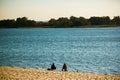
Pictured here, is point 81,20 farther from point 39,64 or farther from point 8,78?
point 8,78

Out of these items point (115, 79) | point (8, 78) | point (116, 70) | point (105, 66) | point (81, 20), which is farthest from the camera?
point (81, 20)

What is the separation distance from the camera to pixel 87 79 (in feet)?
50.6

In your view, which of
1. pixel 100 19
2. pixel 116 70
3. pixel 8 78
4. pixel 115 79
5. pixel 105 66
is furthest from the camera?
pixel 100 19

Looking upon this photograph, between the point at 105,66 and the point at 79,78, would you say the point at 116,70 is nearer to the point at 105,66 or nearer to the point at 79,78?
the point at 105,66

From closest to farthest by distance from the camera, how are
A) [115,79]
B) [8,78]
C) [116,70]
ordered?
[8,78] < [115,79] < [116,70]

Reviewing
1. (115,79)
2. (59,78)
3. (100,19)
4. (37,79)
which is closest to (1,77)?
(37,79)

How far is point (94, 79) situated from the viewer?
15.5m

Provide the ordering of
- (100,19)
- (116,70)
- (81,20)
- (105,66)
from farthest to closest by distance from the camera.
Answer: (81,20) < (100,19) < (105,66) < (116,70)

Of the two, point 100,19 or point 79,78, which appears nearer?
point 79,78

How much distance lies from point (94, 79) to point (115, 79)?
139 cm

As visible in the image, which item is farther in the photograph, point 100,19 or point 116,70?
point 100,19

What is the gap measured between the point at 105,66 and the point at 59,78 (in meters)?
13.8

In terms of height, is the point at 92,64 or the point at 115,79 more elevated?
the point at 115,79

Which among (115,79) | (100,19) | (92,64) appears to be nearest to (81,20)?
(100,19)
